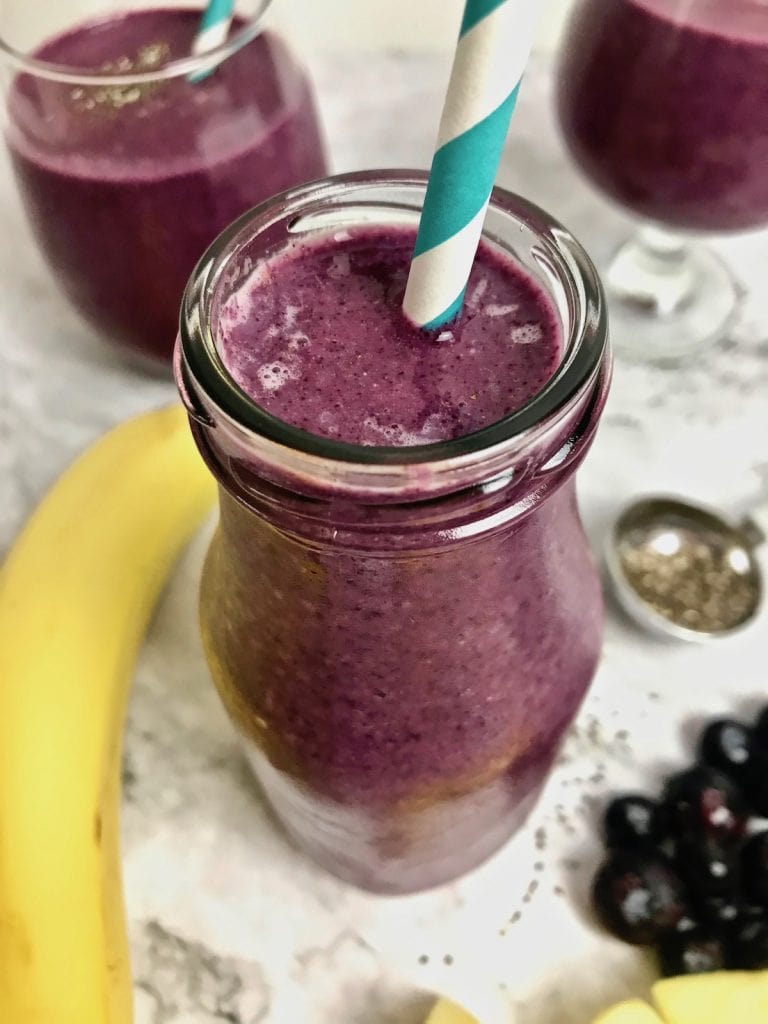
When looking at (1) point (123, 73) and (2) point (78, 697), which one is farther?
(1) point (123, 73)

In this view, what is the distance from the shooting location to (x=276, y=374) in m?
0.48

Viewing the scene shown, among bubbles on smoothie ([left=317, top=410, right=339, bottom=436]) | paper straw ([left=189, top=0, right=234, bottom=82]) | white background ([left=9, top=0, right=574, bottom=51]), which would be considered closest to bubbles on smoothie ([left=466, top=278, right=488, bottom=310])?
bubbles on smoothie ([left=317, top=410, right=339, bottom=436])

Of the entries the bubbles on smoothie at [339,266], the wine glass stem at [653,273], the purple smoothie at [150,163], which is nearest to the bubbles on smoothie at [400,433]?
the bubbles on smoothie at [339,266]

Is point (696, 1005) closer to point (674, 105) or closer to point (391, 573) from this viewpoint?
point (391, 573)

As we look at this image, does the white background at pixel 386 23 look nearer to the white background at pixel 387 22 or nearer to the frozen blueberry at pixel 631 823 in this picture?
the white background at pixel 387 22

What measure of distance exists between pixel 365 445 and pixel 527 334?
127mm

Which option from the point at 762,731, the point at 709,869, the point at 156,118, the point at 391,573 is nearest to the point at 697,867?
the point at 709,869

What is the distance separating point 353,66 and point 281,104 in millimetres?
487

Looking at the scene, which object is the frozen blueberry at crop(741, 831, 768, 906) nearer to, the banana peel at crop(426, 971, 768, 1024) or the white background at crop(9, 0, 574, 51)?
the banana peel at crop(426, 971, 768, 1024)

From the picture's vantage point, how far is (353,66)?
50.9 inches

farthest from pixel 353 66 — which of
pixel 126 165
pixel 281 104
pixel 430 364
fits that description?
pixel 430 364

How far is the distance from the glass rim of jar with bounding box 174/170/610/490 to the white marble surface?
0.37m

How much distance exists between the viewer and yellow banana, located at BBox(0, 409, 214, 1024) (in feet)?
1.79

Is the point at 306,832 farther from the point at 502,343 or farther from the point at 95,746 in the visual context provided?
the point at 502,343
